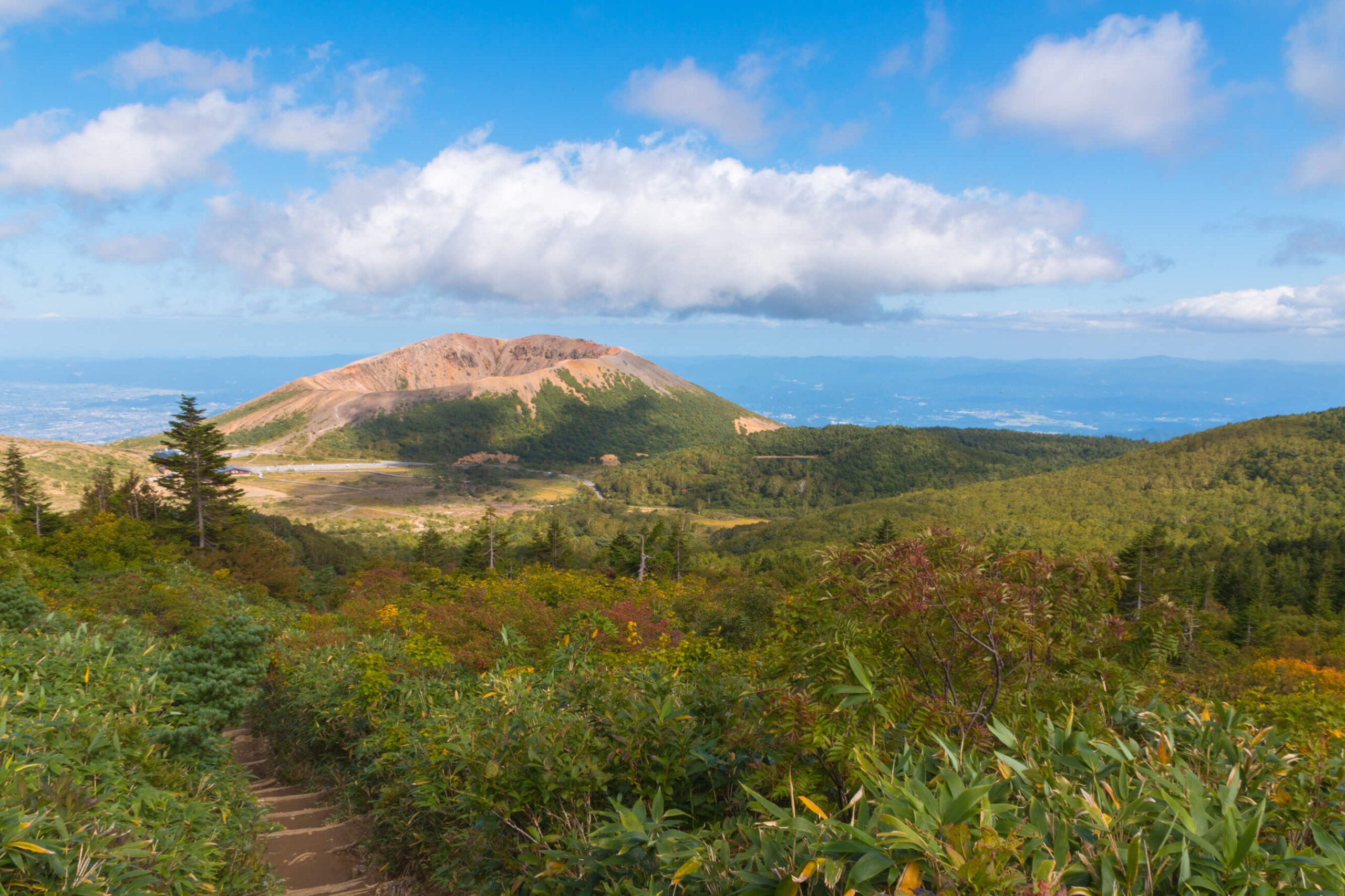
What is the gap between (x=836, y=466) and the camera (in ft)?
459

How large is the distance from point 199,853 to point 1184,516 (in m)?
114

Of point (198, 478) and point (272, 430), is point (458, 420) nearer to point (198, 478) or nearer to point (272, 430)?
point (272, 430)

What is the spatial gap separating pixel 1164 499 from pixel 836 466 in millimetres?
58371

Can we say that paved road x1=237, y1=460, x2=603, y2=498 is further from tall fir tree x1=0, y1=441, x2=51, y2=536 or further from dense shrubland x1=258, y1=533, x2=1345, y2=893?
dense shrubland x1=258, y1=533, x2=1345, y2=893

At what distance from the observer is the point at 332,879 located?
5.45m

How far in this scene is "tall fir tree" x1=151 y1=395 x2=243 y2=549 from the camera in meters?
28.1

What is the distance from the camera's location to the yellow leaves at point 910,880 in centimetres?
146

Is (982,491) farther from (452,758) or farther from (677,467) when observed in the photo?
(452,758)

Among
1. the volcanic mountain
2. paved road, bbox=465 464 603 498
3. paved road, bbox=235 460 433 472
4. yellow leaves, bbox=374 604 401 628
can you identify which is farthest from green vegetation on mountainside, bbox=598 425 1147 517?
yellow leaves, bbox=374 604 401 628

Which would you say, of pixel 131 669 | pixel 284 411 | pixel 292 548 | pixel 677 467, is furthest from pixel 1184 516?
pixel 284 411

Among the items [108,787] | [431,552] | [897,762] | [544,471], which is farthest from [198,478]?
[544,471]

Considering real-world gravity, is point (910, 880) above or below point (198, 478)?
above

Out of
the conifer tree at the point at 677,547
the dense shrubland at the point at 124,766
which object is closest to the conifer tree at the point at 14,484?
the dense shrubland at the point at 124,766

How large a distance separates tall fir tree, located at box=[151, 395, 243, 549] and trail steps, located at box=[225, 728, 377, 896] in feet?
85.7
